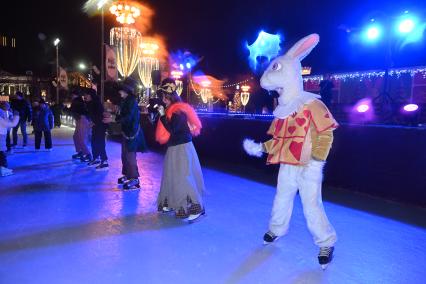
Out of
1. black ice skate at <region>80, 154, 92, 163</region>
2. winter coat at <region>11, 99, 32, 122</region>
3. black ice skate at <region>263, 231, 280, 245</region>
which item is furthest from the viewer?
winter coat at <region>11, 99, 32, 122</region>

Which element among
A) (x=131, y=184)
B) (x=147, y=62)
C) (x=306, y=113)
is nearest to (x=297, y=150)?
(x=306, y=113)

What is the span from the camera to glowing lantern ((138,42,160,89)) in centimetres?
2222

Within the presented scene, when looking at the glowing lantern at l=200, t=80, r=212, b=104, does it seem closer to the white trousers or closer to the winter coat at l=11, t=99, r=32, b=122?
the winter coat at l=11, t=99, r=32, b=122

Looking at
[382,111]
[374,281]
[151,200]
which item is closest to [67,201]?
[151,200]

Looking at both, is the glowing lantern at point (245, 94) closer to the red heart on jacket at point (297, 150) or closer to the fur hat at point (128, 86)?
the fur hat at point (128, 86)

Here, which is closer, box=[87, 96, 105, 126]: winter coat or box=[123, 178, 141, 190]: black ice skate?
box=[123, 178, 141, 190]: black ice skate

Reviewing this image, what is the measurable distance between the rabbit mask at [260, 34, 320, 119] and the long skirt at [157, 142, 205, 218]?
4.80 feet

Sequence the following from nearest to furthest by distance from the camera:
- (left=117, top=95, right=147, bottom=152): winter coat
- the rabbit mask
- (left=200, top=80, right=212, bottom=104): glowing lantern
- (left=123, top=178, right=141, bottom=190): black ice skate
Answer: the rabbit mask
(left=117, top=95, right=147, bottom=152): winter coat
(left=123, top=178, right=141, bottom=190): black ice skate
(left=200, top=80, right=212, bottom=104): glowing lantern

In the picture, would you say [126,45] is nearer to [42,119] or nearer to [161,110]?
[42,119]

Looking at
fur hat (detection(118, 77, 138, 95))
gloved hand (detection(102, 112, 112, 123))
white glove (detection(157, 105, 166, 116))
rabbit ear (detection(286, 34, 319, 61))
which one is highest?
rabbit ear (detection(286, 34, 319, 61))

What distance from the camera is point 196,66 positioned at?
85.7 feet

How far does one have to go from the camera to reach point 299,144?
3369 mm

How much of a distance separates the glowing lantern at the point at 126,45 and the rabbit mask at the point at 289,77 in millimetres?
12580

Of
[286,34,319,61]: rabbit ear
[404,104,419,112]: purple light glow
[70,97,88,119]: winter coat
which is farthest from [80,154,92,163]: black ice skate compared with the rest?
[404,104,419,112]: purple light glow
